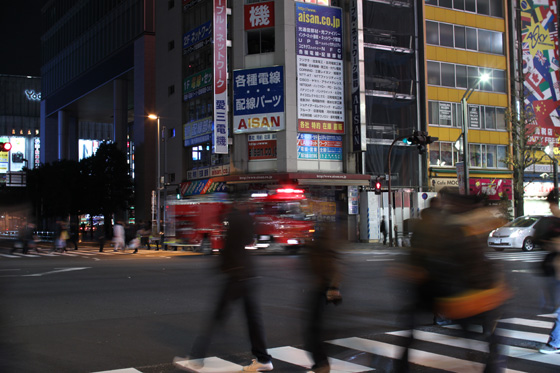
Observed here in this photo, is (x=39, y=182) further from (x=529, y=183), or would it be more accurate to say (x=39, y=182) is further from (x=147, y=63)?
(x=529, y=183)

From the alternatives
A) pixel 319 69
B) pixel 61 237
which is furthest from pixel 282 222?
pixel 319 69

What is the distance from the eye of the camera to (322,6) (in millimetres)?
39500

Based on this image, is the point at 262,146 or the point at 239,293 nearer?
the point at 239,293

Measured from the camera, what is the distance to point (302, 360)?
6766 mm

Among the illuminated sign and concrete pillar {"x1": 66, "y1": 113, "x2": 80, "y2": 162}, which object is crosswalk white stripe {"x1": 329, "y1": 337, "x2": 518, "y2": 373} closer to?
concrete pillar {"x1": 66, "y1": 113, "x2": 80, "y2": 162}

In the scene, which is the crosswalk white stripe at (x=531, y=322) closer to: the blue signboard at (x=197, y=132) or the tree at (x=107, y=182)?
the blue signboard at (x=197, y=132)

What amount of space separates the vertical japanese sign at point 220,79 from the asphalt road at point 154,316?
22.5m

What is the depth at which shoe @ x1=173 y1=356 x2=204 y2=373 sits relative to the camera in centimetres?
629

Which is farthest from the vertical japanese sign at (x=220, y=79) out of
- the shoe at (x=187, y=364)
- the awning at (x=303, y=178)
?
the shoe at (x=187, y=364)

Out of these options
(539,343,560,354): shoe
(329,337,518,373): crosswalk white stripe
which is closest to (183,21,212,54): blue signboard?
(329,337,518,373): crosswalk white stripe

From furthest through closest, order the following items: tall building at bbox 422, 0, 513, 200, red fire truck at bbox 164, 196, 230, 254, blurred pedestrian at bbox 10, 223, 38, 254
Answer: tall building at bbox 422, 0, 513, 200 < blurred pedestrian at bbox 10, 223, 38, 254 < red fire truck at bbox 164, 196, 230, 254

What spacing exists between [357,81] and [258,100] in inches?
278

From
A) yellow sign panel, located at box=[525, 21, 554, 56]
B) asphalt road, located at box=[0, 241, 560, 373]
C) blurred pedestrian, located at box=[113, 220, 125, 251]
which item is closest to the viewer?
asphalt road, located at box=[0, 241, 560, 373]

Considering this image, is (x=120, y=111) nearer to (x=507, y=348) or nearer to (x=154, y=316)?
(x=154, y=316)
